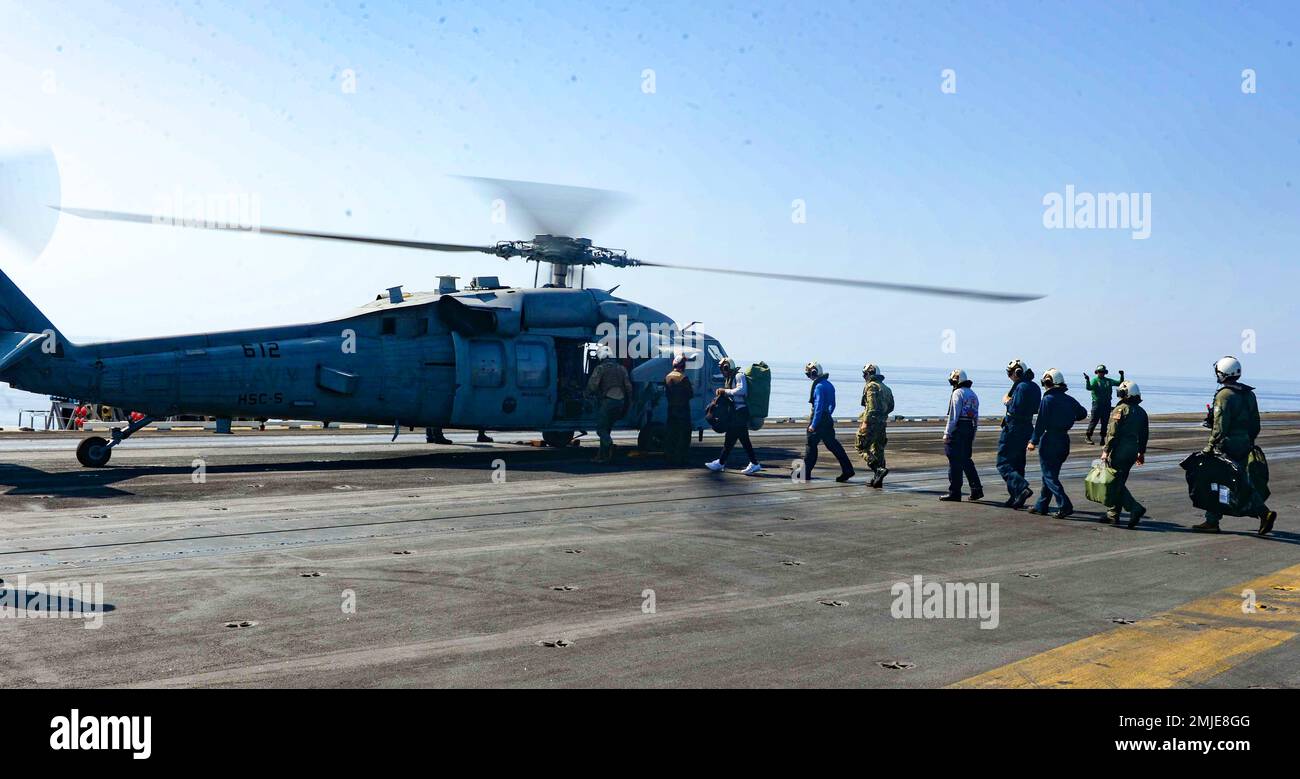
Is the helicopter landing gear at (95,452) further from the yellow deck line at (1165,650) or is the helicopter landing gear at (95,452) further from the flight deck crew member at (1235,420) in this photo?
the flight deck crew member at (1235,420)

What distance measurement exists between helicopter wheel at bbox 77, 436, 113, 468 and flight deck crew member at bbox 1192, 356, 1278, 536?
52.5 ft

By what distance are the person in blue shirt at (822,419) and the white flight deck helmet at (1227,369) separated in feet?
17.5

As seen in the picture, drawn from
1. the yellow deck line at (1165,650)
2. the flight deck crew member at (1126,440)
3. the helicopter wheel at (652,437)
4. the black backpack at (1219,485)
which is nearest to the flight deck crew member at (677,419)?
the helicopter wheel at (652,437)

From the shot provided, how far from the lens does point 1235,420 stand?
1177cm

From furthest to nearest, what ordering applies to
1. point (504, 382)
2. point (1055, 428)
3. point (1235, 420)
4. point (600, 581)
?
1. point (504, 382)
2. point (1055, 428)
3. point (1235, 420)
4. point (600, 581)

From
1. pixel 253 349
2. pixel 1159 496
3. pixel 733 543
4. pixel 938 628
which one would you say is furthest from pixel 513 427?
pixel 938 628

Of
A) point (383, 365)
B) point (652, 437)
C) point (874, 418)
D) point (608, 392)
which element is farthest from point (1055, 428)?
point (383, 365)

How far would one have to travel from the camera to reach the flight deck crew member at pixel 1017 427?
1365 centimetres

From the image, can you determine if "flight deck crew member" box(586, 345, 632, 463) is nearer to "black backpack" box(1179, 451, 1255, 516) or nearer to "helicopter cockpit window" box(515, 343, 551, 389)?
"helicopter cockpit window" box(515, 343, 551, 389)

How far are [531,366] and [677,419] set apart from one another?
10.4 feet

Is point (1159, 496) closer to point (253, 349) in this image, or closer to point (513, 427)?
point (513, 427)

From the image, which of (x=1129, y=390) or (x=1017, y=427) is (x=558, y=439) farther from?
(x=1129, y=390)

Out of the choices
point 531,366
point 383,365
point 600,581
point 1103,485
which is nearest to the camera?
point 600,581

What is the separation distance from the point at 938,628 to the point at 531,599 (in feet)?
10.3
